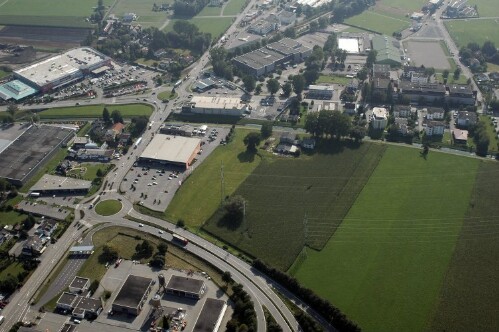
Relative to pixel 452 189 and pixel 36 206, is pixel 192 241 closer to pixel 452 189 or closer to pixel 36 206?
pixel 36 206

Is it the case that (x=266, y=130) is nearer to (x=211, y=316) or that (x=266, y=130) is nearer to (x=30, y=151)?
(x=30, y=151)

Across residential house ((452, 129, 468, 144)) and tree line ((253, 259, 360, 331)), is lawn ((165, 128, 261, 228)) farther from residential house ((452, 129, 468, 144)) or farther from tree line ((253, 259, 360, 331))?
residential house ((452, 129, 468, 144))

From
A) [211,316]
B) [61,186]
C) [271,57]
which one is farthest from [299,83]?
[211,316]

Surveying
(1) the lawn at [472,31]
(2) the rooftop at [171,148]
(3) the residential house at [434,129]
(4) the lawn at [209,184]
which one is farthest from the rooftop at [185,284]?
(1) the lawn at [472,31]

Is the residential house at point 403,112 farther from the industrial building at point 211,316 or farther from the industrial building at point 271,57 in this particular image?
the industrial building at point 211,316

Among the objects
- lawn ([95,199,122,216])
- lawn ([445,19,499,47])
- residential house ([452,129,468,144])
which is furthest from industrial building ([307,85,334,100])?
lawn ([95,199,122,216])

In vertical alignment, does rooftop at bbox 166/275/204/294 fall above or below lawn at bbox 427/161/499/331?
below

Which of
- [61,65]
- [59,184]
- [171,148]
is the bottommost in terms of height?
[59,184]
